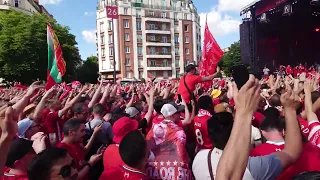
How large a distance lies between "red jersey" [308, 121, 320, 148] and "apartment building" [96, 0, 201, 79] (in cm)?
5686

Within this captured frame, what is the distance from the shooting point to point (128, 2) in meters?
62.5

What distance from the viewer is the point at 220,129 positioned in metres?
2.62

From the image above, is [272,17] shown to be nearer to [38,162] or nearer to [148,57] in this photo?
[38,162]

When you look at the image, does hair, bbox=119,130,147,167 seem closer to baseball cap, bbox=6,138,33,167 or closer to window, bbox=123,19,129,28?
baseball cap, bbox=6,138,33,167

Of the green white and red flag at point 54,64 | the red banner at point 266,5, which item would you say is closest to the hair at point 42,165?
the green white and red flag at point 54,64

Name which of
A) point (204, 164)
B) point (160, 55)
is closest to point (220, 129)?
point (204, 164)

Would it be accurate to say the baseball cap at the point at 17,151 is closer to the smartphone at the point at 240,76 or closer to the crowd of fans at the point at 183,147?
the crowd of fans at the point at 183,147

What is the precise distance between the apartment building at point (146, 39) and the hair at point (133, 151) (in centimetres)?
5712

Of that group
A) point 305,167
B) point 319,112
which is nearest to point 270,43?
point 319,112

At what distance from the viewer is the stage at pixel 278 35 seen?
1664 cm

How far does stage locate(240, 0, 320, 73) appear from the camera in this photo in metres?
16.6

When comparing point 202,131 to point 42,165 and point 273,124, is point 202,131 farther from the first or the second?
point 42,165

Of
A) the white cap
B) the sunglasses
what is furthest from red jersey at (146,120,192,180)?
the sunglasses

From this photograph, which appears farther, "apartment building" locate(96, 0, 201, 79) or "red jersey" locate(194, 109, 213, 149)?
"apartment building" locate(96, 0, 201, 79)
